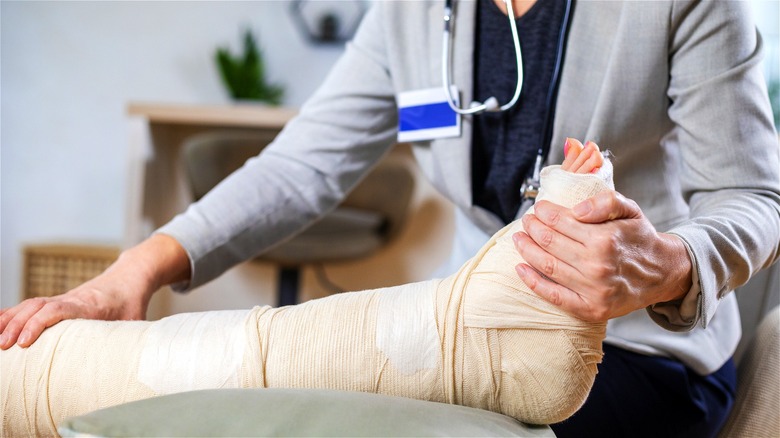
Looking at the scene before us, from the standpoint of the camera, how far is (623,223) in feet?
1.96

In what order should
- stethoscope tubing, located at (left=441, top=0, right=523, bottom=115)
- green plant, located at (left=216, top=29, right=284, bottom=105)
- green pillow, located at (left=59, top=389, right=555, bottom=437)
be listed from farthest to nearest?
green plant, located at (left=216, top=29, right=284, bottom=105) → stethoscope tubing, located at (left=441, top=0, right=523, bottom=115) → green pillow, located at (left=59, top=389, right=555, bottom=437)

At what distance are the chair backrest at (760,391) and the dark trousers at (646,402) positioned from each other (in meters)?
0.03

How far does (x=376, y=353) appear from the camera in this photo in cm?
65

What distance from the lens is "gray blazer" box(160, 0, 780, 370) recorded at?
2.62 ft

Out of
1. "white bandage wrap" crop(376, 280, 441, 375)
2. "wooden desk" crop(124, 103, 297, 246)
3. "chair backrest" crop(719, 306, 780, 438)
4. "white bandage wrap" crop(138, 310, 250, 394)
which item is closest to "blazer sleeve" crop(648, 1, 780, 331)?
"chair backrest" crop(719, 306, 780, 438)

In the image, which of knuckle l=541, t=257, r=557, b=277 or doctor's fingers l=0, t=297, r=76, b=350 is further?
doctor's fingers l=0, t=297, r=76, b=350

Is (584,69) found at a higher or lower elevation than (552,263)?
higher

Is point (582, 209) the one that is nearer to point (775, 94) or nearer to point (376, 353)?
point (376, 353)

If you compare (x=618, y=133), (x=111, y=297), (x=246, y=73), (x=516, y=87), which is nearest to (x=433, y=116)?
(x=516, y=87)

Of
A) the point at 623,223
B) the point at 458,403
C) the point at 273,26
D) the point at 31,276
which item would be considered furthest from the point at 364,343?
the point at 273,26

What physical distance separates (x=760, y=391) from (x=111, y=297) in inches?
29.6

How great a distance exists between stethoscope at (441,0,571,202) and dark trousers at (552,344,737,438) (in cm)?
21

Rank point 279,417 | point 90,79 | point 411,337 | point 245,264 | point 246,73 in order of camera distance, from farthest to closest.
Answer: point 90,79
point 246,73
point 245,264
point 411,337
point 279,417

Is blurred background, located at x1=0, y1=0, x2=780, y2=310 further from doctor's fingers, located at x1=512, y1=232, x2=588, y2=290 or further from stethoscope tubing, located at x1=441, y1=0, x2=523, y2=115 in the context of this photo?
doctor's fingers, located at x1=512, y1=232, x2=588, y2=290
